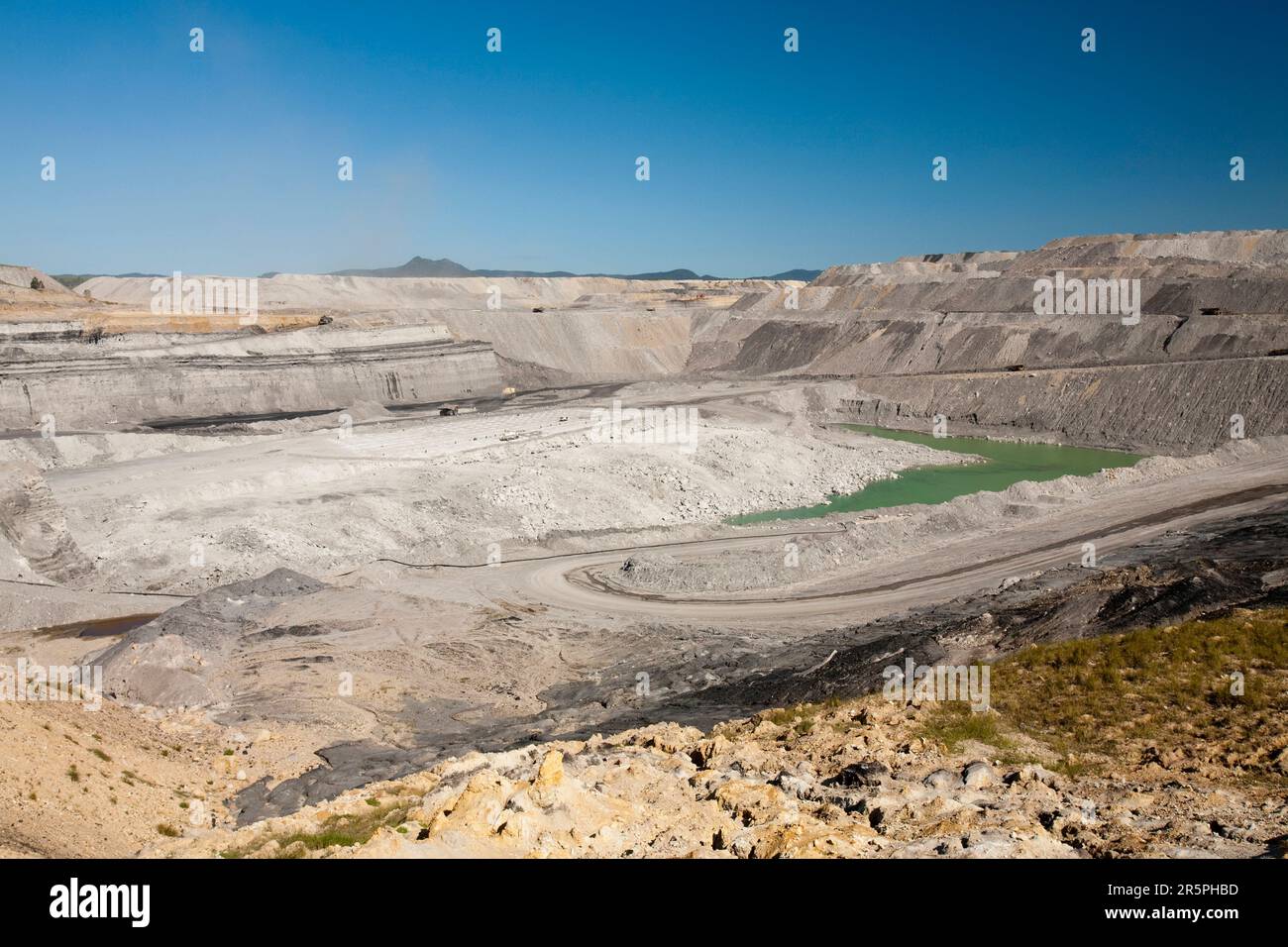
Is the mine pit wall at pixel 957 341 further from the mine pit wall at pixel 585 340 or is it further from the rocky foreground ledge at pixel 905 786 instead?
the rocky foreground ledge at pixel 905 786

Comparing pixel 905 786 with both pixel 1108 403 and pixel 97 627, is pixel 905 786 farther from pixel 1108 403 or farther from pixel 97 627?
pixel 1108 403

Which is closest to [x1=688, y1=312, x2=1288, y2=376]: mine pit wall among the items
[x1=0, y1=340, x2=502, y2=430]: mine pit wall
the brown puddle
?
[x1=0, y1=340, x2=502, y2=430]: mine pit wall

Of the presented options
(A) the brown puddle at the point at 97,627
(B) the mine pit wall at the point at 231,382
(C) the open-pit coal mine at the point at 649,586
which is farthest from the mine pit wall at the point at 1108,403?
(A) the brown puddle at the point at 97,627

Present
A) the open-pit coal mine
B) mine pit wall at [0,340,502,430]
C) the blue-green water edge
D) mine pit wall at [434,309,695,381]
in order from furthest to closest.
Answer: mine pit wall at [434,309,695,381], mine pit wall at [0,340,502,430], the blue-green water edge, the open-pit coal mine

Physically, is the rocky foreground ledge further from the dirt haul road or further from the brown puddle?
the brown puddle

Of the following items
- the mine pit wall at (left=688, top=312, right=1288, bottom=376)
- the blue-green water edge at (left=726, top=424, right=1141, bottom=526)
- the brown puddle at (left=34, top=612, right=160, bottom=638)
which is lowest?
the brown puddle at (left=34, top=612, right=160, bottom=638)

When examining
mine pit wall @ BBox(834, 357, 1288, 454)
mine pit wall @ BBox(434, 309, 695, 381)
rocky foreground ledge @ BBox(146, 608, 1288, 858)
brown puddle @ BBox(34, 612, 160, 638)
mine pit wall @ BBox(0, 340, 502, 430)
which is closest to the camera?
rocky foreground ledge @ BBox(146, 608, 1288, 858)
